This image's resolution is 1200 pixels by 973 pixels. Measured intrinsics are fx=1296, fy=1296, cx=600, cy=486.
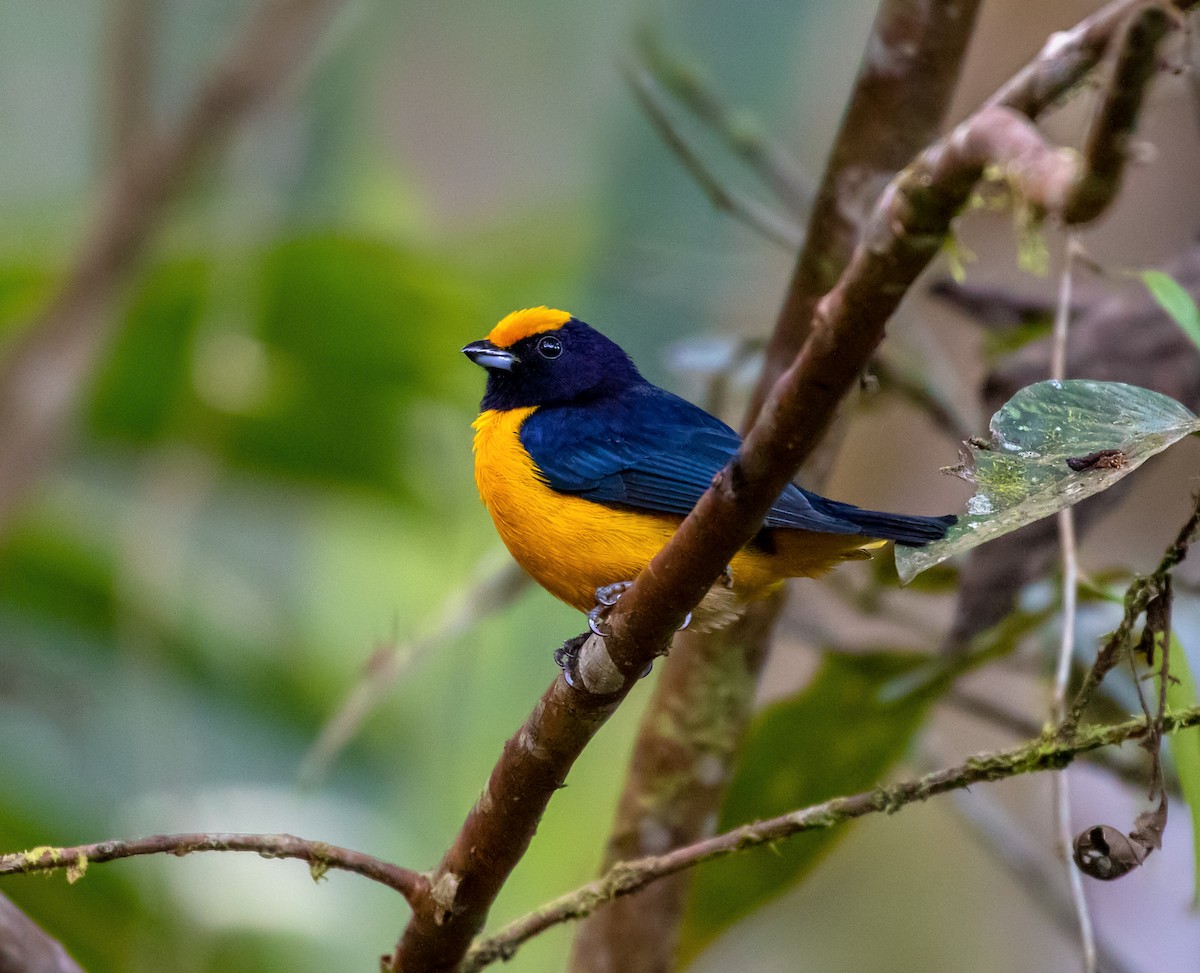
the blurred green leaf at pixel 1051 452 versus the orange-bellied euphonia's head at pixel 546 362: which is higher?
the orange-bellied euphonia's head at pixel 546 362

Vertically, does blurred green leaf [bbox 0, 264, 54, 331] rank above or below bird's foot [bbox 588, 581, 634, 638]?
above

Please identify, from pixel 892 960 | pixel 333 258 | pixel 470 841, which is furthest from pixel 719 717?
pixel 892 960

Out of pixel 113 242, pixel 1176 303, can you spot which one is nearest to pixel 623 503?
pixel 1176 303

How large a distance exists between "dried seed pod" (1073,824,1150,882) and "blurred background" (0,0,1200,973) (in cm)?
168

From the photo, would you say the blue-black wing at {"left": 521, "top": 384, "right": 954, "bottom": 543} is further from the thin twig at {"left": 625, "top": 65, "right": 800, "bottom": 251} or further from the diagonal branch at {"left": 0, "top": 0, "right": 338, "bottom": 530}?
the diagonal branch at {"left": 0, "top": 0, "right": 338, "bottom": 530}

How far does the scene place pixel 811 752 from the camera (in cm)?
290

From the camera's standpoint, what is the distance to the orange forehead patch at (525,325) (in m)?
3.27

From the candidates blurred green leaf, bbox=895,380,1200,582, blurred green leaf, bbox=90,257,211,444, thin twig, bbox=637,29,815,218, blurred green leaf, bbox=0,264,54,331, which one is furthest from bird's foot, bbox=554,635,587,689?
blurred green leaf, bbox=0,264,54,331

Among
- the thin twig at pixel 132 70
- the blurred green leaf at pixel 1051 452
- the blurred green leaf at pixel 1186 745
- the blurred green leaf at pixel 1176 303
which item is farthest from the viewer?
the thin twig at pixel 132 70

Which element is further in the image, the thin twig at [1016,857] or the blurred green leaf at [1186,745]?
the thin twig at [1016,857]

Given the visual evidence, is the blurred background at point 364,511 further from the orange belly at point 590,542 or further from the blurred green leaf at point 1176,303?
the blurred green leaf at point 1176,303

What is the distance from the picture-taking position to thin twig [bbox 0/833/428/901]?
167cm

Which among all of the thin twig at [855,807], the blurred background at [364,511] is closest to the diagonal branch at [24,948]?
the thin twig at [855,807]

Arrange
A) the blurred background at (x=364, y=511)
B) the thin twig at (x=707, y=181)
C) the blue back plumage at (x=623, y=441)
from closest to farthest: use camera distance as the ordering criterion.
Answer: the blue back plumage at (x=623, y=441) < the thin twig at (x=707, y=181) < the blurred background at (x=364, y=511)
